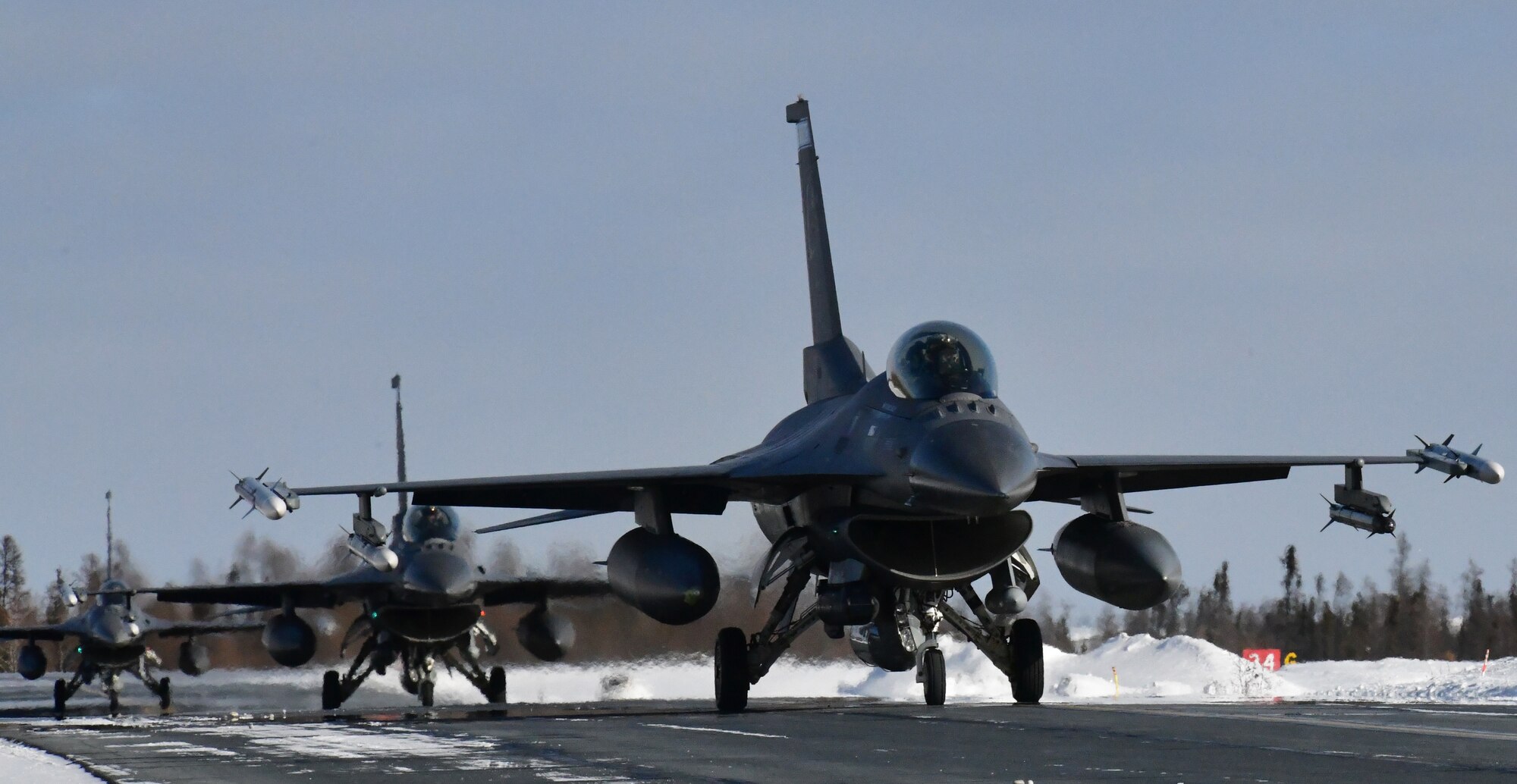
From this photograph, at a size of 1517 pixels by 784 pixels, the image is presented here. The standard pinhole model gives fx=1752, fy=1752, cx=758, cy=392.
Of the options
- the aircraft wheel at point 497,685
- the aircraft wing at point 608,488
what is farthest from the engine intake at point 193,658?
the aircraft wing at point 608,488

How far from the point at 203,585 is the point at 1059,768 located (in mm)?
27965

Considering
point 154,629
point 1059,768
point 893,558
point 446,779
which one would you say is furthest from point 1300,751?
point 154,629

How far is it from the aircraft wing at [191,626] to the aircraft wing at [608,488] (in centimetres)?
2175

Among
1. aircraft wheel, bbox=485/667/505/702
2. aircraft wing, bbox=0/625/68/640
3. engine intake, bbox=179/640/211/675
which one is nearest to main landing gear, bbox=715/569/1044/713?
aircraft wheel, bbox=485/667/505/702

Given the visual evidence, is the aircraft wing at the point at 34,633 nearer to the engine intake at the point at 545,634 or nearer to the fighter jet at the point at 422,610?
the fighter jet at the point at 422,610

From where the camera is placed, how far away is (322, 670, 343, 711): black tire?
33.0m

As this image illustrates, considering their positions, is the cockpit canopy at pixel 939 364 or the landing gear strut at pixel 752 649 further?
the landing gear strut at pixel 752 649

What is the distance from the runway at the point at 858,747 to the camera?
9914 mm

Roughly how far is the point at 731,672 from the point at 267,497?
17.3 feet

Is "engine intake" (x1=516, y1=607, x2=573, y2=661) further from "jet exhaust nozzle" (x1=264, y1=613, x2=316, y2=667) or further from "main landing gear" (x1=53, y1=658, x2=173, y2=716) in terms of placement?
"main landing gear" (x1=53, y1=658, x2=173, y2=716)

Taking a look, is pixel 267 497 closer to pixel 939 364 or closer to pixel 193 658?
pixel 939 364

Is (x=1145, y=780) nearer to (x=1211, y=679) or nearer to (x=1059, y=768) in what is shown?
(x=1059, y=768)

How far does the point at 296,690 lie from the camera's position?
35.8 m

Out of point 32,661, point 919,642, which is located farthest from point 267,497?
point 32,661
